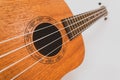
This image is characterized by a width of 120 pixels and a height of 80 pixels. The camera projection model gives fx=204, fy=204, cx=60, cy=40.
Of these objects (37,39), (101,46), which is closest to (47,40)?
(37,39)

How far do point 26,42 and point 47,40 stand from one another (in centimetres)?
9

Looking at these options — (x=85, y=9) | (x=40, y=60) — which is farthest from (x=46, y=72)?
(x=85, y=9)

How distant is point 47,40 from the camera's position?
577 mm

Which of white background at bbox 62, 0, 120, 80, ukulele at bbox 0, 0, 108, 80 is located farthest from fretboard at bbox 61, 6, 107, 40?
white background at bbox 62, 0, 120, 80

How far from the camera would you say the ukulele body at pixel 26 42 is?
46cm

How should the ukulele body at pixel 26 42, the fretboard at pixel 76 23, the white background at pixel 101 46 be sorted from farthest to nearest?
the white background at pixel 101 46 < the fretboard at pixel 76 23 < the ukulele body at pixel 26 42

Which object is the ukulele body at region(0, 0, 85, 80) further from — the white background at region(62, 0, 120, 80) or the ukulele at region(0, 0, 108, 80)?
the white background at region(62, 0, 120, 80)

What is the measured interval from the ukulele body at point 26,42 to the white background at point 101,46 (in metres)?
0.32

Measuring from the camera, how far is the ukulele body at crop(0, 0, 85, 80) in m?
0.46

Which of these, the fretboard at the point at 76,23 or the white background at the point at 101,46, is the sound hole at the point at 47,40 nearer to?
the fretboard at the point at 76,23

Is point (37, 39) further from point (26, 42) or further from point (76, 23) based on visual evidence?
point (76, 23)

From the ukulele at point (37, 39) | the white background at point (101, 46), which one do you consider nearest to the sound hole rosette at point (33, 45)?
the ukulele at point (37, 39)

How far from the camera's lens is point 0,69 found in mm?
436

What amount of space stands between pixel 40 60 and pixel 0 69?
117mm
